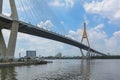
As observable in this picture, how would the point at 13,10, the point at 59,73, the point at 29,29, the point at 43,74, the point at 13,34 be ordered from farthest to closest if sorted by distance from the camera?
the point at 29,29, the point at 13,34, the point at 13,10, the point at 59,73, the point at 43,74

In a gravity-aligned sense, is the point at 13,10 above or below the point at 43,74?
above

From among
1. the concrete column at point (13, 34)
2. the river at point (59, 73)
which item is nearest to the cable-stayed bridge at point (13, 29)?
the concrete column at point (13, 34)

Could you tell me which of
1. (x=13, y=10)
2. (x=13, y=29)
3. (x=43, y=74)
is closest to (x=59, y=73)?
(x=43, y=74)

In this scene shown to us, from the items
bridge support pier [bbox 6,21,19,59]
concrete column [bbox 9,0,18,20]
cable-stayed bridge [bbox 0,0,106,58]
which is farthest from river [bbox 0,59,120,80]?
concrete column [bbox 9,0,18,20]

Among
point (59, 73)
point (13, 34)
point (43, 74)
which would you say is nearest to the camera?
point (43, 74)

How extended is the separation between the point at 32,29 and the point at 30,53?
245 ft

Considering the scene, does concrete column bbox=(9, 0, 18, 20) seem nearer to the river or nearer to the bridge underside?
the bridge underside

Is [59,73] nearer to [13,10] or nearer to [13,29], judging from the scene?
[13,29]

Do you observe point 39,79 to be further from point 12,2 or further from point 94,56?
point 94,56

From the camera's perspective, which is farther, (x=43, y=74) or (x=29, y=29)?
(x=29, y=29)

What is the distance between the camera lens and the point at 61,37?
3007 inches

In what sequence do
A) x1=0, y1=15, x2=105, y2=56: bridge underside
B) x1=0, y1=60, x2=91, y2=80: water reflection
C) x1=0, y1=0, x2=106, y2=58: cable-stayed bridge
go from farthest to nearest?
x1=0, y1=15, x2=105, y2=56: bridge underside < x1=0, y1=0, x2=106, y2=58: cable-stayed bridge < x1=0, y1=60, x2=91, y2=80: water reflection

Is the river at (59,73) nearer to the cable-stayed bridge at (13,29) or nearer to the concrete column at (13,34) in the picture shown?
the concrete column at (13,34)

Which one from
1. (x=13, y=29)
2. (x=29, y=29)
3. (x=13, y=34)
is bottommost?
(x=13, y=34)
